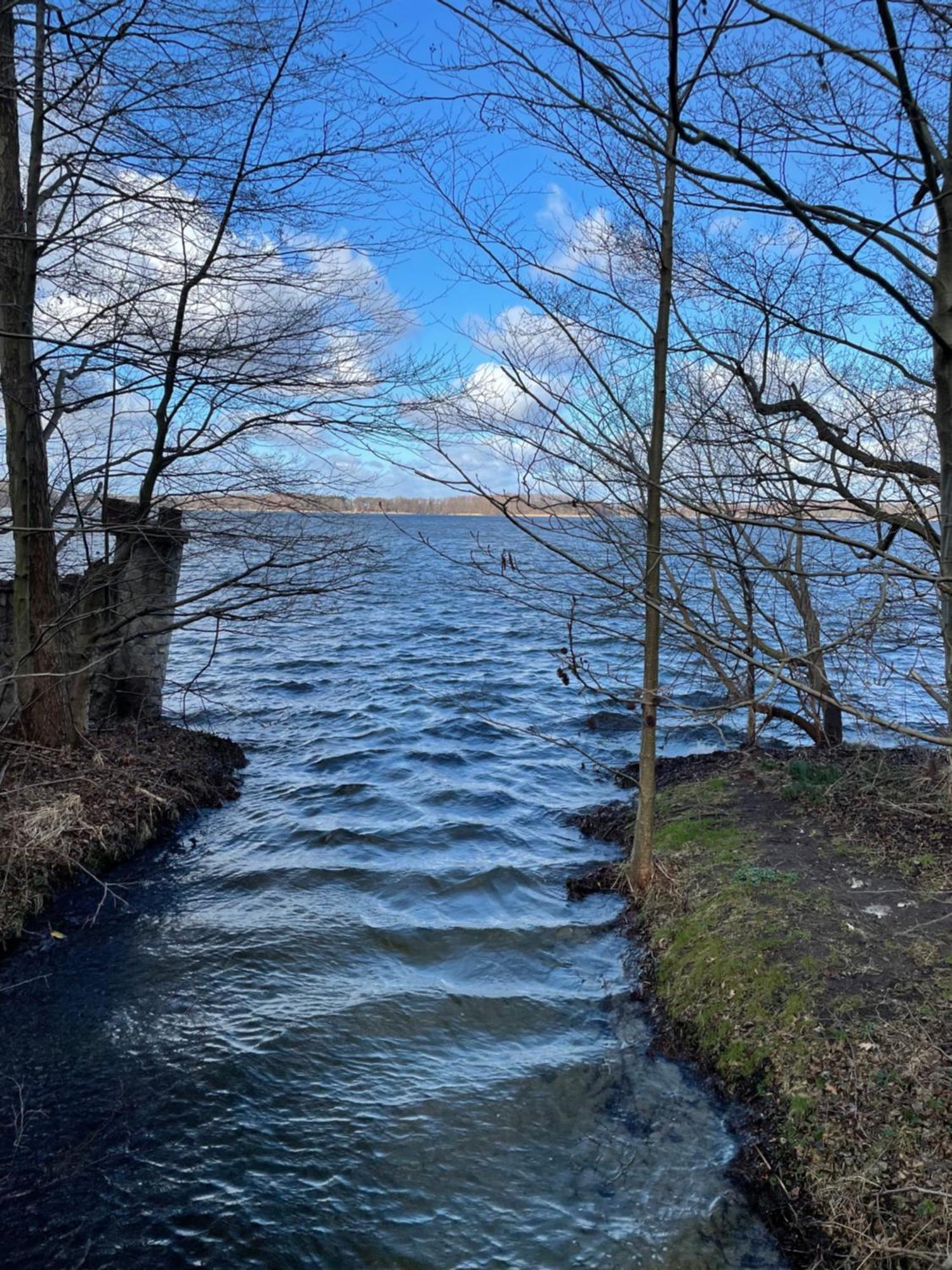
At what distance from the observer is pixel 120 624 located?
874 centimetres

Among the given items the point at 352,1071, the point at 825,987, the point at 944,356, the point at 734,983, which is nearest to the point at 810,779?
the point at 734,983

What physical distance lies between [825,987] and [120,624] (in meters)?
7.07

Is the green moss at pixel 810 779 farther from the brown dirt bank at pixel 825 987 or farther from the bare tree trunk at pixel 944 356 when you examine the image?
the bare tree trunk at pixel 944 356

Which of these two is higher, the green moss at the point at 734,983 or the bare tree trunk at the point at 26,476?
the bare tree trunk at the point at 26,476

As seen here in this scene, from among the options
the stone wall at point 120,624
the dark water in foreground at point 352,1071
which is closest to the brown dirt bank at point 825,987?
the dark water in foreground at point 352,1071

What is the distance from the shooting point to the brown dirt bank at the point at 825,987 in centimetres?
368

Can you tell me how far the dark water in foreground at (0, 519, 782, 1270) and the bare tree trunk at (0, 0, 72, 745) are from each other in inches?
80.5

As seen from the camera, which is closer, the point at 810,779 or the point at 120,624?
the point at 810,779

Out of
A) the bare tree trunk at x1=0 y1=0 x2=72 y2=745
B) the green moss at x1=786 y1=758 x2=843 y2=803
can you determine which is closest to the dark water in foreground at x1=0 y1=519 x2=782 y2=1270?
the bare tree trunk at x1=0 y1=0 x2=72 y2=745

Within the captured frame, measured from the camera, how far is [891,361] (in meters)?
6.06

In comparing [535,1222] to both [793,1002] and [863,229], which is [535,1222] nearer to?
[793,1002]

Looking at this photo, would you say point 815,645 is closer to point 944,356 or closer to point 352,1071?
point 944,356

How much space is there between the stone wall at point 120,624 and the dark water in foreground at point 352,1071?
86.7 inches


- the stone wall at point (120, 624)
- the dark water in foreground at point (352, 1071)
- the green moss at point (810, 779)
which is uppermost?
the stone wall at point (120, 624)
